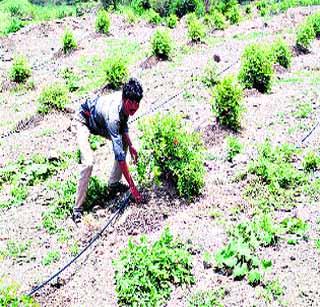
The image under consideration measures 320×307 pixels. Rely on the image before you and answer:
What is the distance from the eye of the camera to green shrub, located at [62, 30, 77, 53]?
48.9 ft

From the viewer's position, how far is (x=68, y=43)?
14961mm

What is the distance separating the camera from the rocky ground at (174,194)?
514cm

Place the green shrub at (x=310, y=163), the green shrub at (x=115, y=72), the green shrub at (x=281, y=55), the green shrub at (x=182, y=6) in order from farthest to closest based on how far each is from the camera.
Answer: the green shrub at (x=182, y=6), the green shrub at (x=281, y=55), the green shrub at (x=115, y=72), the green shrub at (x=310, y=163)

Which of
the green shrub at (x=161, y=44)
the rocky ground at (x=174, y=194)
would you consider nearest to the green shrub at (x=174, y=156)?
the rocky ground at (x=174, y=194)

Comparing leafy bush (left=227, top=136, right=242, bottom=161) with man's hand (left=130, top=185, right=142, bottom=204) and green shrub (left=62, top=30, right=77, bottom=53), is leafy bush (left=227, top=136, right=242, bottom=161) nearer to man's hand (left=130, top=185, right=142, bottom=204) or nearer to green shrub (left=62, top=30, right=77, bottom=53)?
man's hand (left=130, top=185, right=142, bottom=204)

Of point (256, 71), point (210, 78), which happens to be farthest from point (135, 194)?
point (210, 78)

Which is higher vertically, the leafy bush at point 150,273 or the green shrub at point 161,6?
the leafy bush at point 150,273

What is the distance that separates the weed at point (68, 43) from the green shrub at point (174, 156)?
9.23 meters

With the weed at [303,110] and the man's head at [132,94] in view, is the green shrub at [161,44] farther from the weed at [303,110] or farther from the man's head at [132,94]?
the man's head at [132,94]

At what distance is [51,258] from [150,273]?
140 centimetres

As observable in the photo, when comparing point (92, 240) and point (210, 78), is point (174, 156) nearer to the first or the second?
point (92, 240)

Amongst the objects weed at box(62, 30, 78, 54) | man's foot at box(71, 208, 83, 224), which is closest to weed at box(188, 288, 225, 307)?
man's foot at box(71, 208, 83, 224)

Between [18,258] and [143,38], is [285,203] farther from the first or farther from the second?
[143,38]

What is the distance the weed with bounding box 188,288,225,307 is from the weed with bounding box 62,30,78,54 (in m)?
11.4
